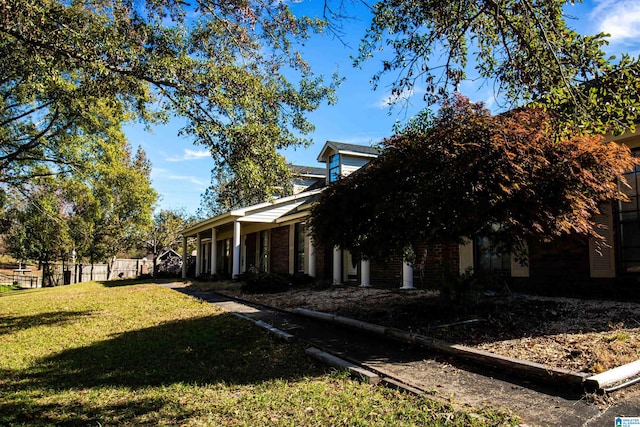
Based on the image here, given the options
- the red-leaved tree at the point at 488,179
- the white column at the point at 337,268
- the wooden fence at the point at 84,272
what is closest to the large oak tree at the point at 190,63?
the red-leaved tree at the point at 488,179

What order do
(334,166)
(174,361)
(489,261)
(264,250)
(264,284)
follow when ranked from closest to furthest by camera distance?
(174,361), (489,261), (264,284), (334,166), (264,250)

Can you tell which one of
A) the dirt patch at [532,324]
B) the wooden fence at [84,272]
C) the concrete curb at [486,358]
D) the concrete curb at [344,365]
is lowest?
the wooden fence at [84,272]

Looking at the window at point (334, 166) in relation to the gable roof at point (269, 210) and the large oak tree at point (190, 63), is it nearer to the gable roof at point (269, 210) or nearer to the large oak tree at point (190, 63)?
the gable roof at point (269, 210)

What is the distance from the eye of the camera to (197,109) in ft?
22.2

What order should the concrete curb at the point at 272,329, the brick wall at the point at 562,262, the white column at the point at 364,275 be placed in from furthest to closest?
the white column at the point at 364,275 → the brick wall at the point at 562,262 → the concrete curb at the point at 272,329

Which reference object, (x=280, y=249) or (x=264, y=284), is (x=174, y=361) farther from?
(x=280, y=249)

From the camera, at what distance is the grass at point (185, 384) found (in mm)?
3826

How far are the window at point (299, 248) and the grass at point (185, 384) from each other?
938cm

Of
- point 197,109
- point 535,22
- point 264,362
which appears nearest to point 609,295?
point 535,22

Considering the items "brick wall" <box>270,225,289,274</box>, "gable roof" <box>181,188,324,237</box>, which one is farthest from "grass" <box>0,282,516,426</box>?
"brick wall" <box>270,225,289,274</box>

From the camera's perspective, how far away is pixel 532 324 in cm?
617

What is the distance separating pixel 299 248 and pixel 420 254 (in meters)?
9.11

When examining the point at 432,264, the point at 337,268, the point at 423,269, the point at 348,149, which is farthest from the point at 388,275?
the point at 348,149

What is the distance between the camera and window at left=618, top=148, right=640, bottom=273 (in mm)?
7527
